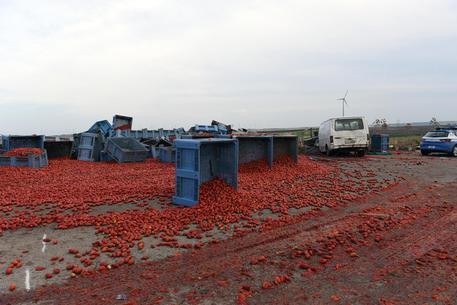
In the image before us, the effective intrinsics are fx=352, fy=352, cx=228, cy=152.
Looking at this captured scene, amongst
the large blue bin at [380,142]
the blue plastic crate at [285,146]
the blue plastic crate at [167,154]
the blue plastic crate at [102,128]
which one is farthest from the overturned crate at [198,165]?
the large blue bin at [380,142]

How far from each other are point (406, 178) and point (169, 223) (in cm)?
877

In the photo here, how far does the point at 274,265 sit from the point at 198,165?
3.26 metres

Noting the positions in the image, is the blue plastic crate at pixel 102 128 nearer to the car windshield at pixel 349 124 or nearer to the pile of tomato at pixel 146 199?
the pile of tomato at pixel 146 199

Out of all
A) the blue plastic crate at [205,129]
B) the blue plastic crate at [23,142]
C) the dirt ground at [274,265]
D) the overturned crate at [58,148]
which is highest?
the blue plastic crate at [205,129]

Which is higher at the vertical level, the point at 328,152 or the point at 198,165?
the point at 198,165

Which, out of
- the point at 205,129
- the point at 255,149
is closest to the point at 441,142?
the point at 255,149

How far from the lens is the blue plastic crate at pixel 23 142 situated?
15.5 metres

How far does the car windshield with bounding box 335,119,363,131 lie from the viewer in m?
18.6

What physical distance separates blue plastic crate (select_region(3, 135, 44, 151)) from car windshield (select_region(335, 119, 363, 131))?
14434 mm

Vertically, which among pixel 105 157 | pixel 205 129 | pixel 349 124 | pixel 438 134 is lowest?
pixel 105 157

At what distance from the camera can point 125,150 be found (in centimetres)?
1592

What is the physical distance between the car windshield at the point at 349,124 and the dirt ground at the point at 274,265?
12.0 meters

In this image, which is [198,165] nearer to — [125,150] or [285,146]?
[285,146]

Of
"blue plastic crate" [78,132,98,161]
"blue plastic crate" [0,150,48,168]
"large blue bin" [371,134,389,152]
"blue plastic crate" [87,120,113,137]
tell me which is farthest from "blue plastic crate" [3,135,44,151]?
"large blue bin" [371,134,389,152]
